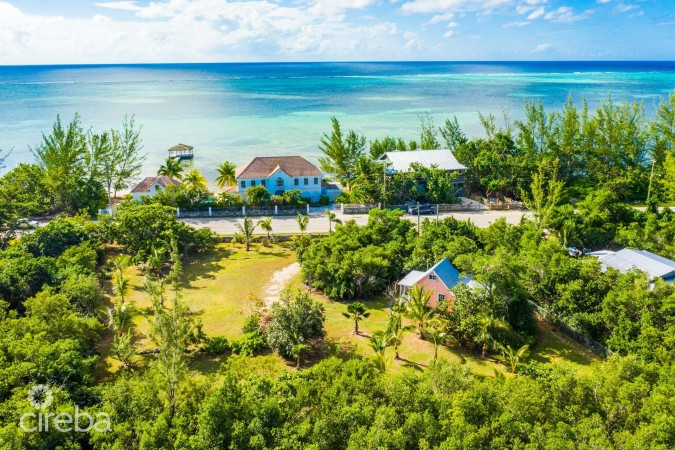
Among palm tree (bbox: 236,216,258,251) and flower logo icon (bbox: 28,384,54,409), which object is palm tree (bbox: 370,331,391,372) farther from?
palm tree (bbox: 236,216,258,251)

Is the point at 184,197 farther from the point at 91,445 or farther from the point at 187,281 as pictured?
the point at 91,445

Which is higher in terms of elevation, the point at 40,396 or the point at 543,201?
the point at 543,201

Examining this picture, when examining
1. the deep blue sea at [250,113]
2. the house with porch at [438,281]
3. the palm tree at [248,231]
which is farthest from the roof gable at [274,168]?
the house with porch at [438,281]

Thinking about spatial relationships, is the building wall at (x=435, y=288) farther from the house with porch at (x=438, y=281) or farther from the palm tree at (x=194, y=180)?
the palm tree at (x=194, y=180)

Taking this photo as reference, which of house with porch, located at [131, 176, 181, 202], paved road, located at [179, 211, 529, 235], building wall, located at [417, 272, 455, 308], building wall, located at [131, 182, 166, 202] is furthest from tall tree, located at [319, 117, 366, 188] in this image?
building wall, located at [417, 272, 455, 308]

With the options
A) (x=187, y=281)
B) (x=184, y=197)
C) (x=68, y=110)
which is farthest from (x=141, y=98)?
(x=187, y=281)

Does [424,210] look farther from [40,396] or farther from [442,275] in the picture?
[40,396]

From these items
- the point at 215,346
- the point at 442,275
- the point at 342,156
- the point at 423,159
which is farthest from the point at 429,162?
the point at 215,346
